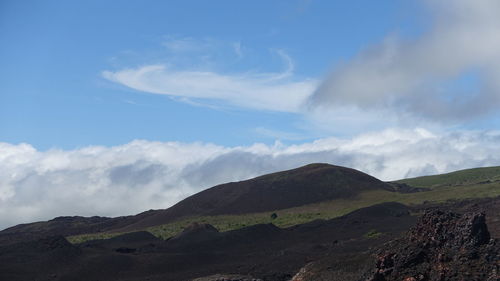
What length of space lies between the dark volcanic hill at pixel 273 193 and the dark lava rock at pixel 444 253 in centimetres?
10168

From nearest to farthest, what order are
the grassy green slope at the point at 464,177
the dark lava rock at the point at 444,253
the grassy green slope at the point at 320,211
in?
the dark lava rock at the point at 444,253, the grassy green slope at the point at 320,211, the grassy green slope at the point at 464,177

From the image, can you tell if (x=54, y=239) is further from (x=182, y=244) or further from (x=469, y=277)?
(x=469, y=277)

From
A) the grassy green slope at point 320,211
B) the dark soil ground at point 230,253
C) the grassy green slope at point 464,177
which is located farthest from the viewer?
the grassy green slope at point 464,177

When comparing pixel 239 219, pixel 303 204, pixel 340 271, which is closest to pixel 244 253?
pixel 340 271

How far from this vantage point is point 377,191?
5556 inches

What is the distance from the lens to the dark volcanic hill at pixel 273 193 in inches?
5443

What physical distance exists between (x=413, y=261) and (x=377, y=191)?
111865 mm

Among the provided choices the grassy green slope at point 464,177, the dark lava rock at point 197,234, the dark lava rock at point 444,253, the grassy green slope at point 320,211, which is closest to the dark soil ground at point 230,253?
the dark lava rock at point 197,234

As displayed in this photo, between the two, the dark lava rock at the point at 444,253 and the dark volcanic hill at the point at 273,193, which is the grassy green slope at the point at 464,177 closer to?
the dark volcanic hill at the point at 273,193

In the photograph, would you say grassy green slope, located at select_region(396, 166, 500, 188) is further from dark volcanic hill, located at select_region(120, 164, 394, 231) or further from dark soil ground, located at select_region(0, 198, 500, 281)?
dark soil ground, located at select_region(0, 198, 500, 281)

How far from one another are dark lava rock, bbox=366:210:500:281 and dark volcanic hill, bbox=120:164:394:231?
334ft

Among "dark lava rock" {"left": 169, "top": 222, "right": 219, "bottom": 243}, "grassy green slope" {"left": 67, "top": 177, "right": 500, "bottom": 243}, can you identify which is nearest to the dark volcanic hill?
"grassy green slope" {"left": 67, "top": 177, "right": 500, "bottom": 243}

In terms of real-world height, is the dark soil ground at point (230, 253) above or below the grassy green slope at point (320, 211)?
below

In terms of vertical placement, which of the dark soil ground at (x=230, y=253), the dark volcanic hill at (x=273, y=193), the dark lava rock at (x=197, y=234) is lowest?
the dark soil ground at (x=230, y=253)
